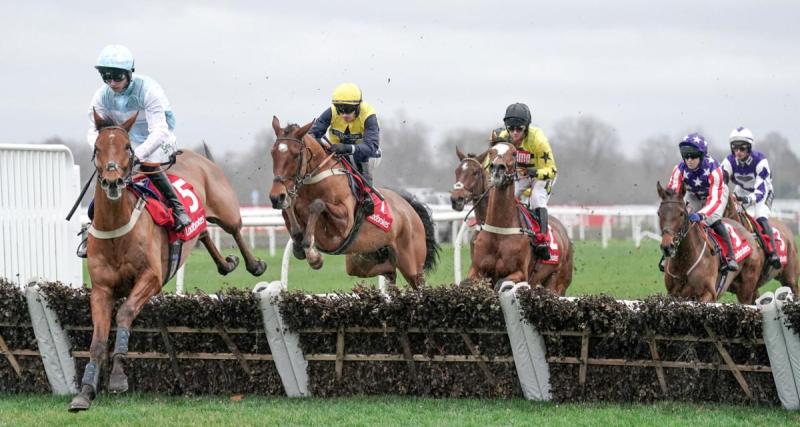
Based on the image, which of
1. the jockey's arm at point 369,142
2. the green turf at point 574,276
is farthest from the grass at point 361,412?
the green turf at point 574,276

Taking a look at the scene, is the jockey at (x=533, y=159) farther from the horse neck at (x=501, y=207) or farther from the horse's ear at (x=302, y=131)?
the horse's ear at (x=302, y=131)

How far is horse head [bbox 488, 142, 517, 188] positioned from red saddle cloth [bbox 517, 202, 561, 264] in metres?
0.39

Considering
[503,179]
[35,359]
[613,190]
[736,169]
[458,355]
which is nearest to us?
[458,355]

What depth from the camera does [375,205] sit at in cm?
932

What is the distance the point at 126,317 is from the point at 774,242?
20.5 feet

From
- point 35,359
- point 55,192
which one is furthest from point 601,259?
point 35,359

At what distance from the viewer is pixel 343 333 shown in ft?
21.8

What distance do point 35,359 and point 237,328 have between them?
4.41 feet

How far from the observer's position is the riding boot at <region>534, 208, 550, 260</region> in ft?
29.0

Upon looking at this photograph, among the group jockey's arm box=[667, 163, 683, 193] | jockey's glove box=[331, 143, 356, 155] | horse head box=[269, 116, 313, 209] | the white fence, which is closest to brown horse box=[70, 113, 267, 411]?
horse head box=[269, 116, 313, 209]

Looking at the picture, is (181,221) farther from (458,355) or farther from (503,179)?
(503,179)

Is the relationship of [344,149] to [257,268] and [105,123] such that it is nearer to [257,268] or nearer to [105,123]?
[257,268]

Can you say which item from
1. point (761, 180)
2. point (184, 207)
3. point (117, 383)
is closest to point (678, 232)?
point (761, 180)

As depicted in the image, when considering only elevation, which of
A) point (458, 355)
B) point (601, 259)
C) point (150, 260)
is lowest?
point (601, 259)
